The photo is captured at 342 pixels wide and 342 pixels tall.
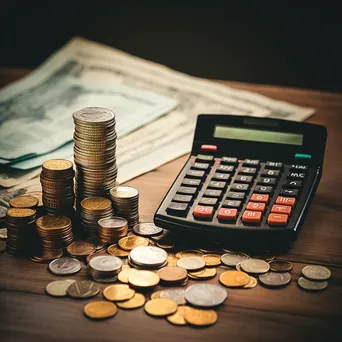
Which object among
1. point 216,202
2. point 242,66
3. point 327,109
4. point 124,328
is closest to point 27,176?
point 216,202

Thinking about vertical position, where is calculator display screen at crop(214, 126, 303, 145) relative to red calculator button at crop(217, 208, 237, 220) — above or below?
above

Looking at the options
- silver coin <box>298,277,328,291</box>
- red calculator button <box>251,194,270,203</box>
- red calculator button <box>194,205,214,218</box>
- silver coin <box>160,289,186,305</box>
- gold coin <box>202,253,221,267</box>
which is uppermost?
red calculator button <box>251,194,270,203</box>

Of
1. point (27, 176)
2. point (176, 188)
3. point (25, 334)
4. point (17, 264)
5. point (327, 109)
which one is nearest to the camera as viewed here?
point (25, 334)

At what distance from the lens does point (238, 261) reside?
822mm

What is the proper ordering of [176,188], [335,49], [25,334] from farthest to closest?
[335,49], [176,188], [25,334]

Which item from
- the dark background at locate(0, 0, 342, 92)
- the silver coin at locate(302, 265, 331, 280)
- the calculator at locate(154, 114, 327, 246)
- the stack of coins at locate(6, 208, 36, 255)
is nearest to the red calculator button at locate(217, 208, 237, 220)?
the calculator at locate(154, 114, 327, 246)

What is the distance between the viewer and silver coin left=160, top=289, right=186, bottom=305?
2.43ft

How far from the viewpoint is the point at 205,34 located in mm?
1652

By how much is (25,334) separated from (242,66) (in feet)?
3.64

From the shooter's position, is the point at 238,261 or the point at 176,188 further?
the point at 176,188

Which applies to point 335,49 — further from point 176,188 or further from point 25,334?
point 25,334

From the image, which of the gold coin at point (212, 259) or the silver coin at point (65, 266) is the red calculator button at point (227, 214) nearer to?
the gold coin at point (212, 259)

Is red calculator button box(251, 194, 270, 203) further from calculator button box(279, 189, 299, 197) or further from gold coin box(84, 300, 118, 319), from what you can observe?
gold coin box(84, 300, 118, 319)

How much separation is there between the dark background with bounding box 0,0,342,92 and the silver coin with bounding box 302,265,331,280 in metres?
0.91
